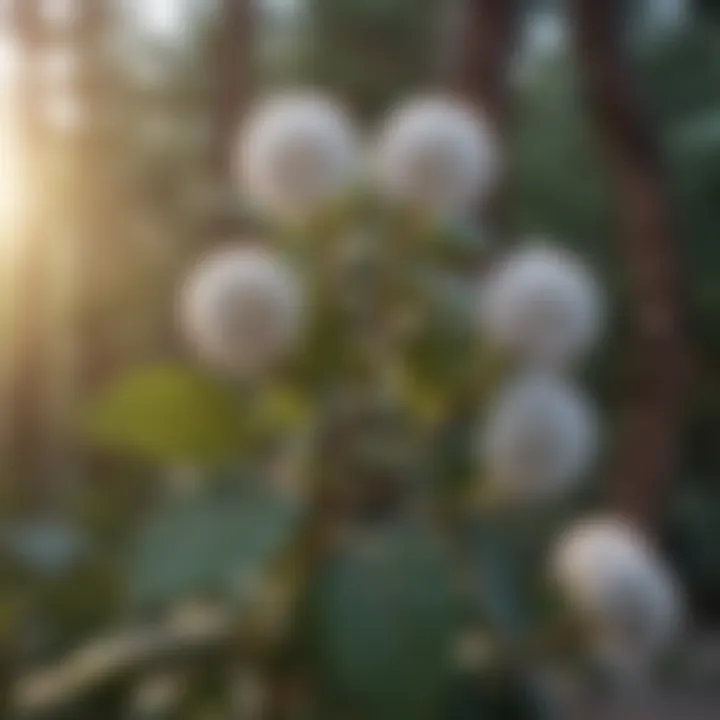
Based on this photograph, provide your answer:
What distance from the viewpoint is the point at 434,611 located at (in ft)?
1.98

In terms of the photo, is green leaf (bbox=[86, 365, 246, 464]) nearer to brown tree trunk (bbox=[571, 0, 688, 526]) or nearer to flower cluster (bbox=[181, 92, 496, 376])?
flower cluster (bbox=[181, 92, 496, 376])

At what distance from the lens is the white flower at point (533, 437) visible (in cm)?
62

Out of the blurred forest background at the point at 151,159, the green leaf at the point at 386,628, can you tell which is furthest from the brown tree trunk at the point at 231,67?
the green leaf at the point at 386,628

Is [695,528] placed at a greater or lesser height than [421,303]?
lesser

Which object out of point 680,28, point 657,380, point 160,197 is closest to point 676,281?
point 657,380

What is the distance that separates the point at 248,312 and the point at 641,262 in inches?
16.2

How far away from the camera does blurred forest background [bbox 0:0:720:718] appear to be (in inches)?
36.6

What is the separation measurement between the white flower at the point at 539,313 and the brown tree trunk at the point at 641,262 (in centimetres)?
27

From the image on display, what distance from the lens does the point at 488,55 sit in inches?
36.0

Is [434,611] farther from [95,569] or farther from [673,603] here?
[95,569]

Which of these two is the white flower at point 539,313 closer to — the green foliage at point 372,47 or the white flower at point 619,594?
the white flower at point 619,594

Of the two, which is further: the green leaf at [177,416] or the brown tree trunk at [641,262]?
the brown tree trunk at [641,262]

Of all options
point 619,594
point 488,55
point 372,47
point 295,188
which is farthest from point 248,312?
point 372,47

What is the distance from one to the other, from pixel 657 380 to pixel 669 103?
19 centimetres
